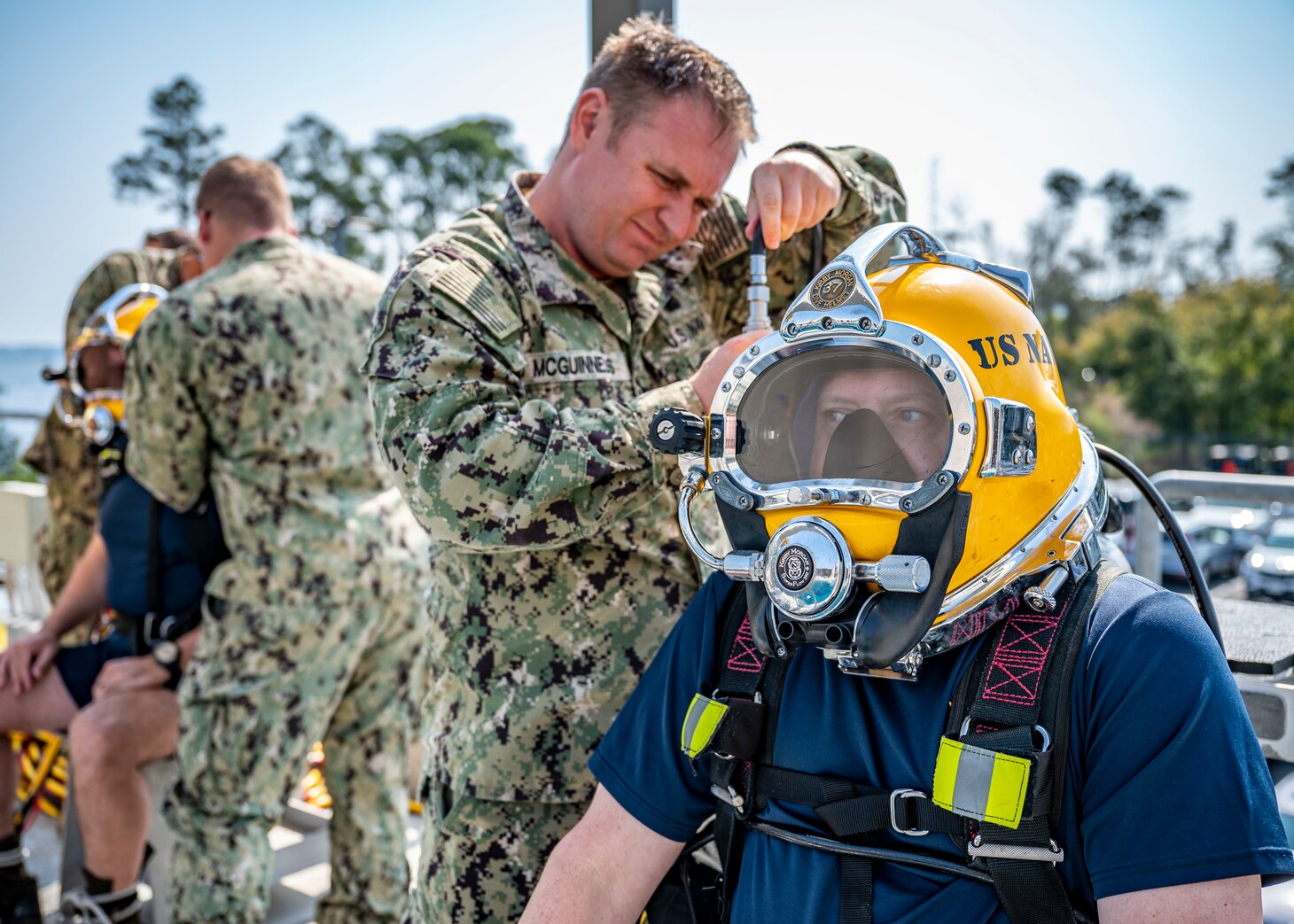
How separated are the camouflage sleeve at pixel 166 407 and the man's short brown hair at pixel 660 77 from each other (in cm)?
160

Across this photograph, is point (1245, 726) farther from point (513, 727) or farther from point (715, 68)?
point (715, 68)

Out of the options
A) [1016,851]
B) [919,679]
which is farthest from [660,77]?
[1016,851]

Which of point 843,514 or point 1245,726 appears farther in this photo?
point 843,514

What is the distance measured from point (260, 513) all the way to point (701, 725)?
6.94ft

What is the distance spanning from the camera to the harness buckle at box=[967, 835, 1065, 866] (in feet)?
3.87

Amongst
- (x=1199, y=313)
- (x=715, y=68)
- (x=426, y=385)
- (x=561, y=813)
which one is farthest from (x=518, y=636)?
(x=1199, y=313)

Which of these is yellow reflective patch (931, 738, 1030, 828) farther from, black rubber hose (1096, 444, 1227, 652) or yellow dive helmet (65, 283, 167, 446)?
yellow dive helmet (65, 283, 167, 446)

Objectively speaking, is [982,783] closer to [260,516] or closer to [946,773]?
[946,773]

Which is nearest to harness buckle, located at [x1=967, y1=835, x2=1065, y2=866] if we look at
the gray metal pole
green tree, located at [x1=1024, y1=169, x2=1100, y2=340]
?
the gray metal pole

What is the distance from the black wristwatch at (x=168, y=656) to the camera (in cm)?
331

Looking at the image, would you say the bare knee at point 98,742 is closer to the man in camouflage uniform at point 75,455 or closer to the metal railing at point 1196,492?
the man in camouflage uniform at point 75,455

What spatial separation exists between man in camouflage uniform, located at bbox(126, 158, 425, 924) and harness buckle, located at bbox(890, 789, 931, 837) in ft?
7.53

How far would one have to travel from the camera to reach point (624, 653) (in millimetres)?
2021

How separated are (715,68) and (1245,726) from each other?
1.44 metres
